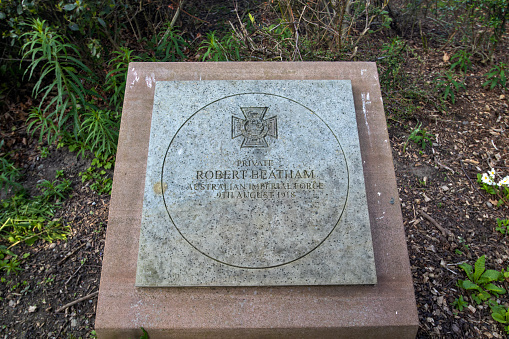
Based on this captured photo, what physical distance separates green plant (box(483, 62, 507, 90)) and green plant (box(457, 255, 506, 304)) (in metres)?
2.04

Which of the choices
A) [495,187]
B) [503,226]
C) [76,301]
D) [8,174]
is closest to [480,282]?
[503,226]

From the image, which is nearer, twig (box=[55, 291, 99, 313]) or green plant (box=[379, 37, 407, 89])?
twig (box=[55, 291, 99, 313])

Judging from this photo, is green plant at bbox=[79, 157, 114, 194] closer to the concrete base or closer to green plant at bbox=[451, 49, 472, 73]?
the concrete base

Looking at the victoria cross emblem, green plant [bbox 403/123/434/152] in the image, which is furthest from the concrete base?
green plant [bbox 403/123/434/152]

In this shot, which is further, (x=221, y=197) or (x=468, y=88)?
(x=468, y=88)

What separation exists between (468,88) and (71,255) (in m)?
3.99

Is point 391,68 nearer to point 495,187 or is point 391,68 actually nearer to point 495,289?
point 495,187

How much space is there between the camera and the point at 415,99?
142 inches

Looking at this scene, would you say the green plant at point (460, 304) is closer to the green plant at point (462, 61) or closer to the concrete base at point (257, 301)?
the concrete base at point (257, 301)

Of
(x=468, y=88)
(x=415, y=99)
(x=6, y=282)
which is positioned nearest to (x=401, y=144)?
(x=415, y=99)

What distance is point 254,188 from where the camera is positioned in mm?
1977

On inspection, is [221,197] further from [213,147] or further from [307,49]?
[307,49]

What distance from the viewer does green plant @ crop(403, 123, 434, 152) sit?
3.25 m

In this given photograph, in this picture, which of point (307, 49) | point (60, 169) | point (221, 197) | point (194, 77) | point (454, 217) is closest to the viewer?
point (221, 197)
